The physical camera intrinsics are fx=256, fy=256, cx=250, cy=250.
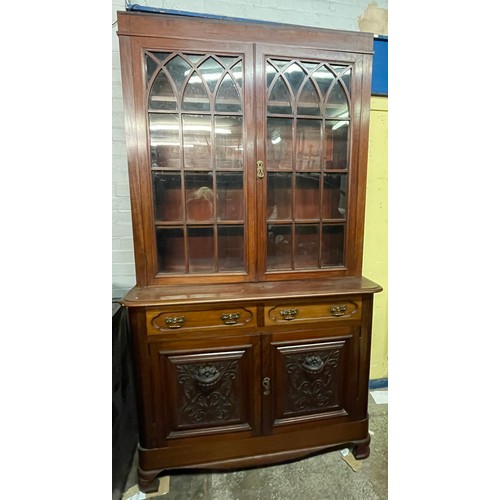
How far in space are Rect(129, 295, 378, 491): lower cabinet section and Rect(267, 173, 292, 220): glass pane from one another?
464 millimetres

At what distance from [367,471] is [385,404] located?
21.8 inches

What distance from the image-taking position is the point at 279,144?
4.17 ft

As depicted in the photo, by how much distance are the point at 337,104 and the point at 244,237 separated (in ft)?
2.63

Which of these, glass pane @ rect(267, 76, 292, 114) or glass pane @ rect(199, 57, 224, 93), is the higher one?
glass pane @ rect(199, 57, 224, 93)

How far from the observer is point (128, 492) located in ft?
3.93

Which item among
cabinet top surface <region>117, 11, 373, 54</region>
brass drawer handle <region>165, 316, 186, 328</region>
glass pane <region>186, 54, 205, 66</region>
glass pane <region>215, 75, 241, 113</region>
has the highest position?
cabinet top surface <region>117, 11, 373, 54</region>

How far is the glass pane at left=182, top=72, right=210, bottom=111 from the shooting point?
3.81 ft

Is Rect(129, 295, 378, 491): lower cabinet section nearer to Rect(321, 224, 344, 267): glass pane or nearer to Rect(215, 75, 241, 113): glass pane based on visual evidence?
Rect(321, 224, 344, 267): glass pane

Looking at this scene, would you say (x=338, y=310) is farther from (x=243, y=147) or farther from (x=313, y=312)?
(x=243, y=147)

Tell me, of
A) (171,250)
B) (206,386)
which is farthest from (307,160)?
(206,386)

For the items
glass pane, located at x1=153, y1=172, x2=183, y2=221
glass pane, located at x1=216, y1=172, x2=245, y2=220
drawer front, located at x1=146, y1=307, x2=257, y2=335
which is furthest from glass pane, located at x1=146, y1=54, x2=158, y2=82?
drawer front, located at x1=146, y1=307, x2=257, y2=335
